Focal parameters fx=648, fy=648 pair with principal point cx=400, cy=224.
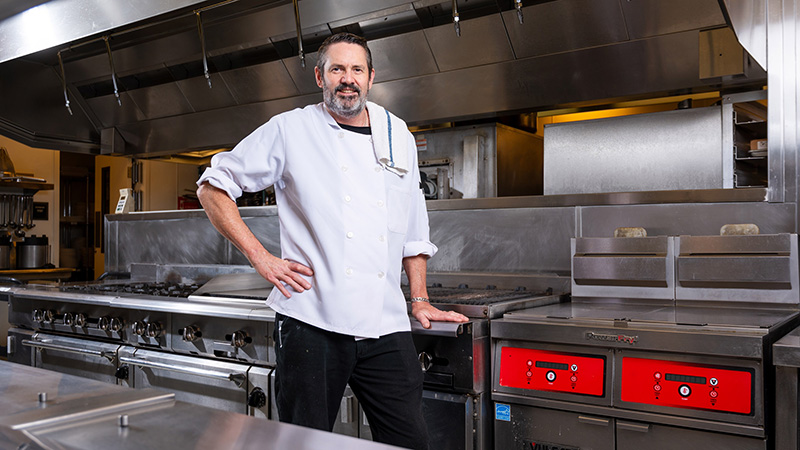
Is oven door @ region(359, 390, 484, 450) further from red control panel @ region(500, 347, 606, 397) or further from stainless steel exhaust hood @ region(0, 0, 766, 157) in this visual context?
stainless steel exhaust hood @ region(0, 0, 766, 157)

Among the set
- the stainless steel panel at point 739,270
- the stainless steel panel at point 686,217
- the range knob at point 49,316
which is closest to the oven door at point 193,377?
the range knob at point 49,316

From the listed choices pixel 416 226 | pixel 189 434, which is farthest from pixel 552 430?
pixel 189 434

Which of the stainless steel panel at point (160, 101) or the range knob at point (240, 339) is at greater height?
the stainless steel panel at point (160, 101)

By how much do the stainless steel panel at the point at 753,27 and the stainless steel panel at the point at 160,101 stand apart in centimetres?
349

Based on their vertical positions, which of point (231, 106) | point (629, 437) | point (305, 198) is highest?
point (231, 106)

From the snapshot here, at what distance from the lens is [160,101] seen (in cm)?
469

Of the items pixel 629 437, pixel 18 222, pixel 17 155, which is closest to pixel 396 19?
pixel 629 437

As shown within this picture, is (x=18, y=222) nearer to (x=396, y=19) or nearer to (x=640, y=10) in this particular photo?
(x=396, y=19)

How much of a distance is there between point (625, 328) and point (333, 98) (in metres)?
1.07

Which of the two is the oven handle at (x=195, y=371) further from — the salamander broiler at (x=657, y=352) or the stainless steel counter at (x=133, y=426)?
the stainless steel counter at (x=133, y=426)

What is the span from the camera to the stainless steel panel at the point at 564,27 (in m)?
2.87

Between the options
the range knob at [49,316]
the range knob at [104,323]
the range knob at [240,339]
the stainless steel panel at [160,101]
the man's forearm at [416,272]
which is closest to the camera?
the man's forearm at [416,272]

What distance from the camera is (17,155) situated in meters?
7.37

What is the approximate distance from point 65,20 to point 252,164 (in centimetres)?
120
